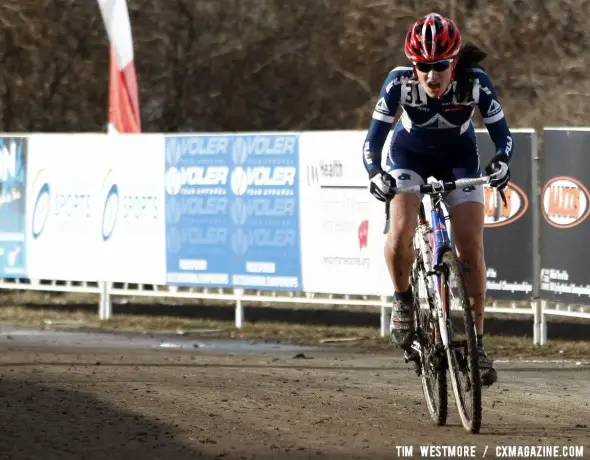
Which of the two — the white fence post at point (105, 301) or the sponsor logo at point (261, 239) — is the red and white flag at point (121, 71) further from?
the sponsor logo at point (261, 239)

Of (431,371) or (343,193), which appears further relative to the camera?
(343,193)

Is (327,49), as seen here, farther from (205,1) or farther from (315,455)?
(315,455)

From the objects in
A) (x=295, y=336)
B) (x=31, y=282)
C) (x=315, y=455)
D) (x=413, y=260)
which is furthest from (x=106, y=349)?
(x=315, y=455)

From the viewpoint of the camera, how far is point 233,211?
1684cm

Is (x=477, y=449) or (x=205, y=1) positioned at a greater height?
(x=205, y=1)

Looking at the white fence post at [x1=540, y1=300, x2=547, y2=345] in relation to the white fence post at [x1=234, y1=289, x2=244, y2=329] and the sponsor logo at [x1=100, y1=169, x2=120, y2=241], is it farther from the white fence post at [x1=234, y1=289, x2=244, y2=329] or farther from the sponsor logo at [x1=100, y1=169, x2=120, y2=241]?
the sponsor logo at [x1=100, y1=169, x2=120, y2=241]

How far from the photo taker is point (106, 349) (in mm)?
14719

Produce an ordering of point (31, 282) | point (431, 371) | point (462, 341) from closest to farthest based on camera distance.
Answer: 1. point (462, 341)
2. point (431, 371)
3. point (31, 282)

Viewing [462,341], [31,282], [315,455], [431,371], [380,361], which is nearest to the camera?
[315,455]

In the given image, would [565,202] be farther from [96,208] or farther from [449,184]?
[449,184]

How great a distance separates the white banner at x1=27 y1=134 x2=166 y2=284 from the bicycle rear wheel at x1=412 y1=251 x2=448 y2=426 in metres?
8.83

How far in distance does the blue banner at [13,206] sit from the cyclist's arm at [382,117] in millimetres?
10872

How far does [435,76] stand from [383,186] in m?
0.64

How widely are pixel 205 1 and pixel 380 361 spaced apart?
19113 millimetres
